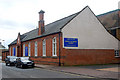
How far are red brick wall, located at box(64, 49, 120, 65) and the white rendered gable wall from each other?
722 mm

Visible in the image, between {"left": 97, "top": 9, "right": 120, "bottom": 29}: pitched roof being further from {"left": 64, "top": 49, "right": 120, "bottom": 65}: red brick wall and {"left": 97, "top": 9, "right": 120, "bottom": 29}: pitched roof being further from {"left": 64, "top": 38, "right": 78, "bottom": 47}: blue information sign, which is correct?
{"left": 64, "top": 38, "right": 78, "bottom": 47}: blue information sign

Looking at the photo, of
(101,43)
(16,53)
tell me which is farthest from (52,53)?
(16,53)

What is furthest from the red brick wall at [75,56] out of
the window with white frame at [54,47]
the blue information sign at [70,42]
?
the blue information sign at [70,42]

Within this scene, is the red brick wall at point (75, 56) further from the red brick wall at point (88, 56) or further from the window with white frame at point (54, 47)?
the window with white frame at point (54, 47)

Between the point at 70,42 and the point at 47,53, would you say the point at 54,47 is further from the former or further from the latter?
the point at 70,42

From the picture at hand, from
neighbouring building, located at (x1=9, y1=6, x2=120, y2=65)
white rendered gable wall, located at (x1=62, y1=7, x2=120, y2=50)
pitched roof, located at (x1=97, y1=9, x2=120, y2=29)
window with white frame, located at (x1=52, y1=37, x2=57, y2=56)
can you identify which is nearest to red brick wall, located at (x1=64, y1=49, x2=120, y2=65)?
neighbouring building, located at (x1=9, y1=6, x2=120, y2=65)

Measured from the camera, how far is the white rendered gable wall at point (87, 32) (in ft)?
77.4

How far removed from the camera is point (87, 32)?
2502 centimetres

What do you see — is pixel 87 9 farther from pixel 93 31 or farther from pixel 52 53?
pixel 52 53

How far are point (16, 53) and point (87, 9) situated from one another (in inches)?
971

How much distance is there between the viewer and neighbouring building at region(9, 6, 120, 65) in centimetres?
2278

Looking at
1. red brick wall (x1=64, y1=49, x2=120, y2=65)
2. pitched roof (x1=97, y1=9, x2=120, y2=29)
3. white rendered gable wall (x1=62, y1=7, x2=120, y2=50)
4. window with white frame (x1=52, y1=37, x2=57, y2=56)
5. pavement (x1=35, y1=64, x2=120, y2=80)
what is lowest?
pavement (x1=35, y1=64, x2=120, y2=80)

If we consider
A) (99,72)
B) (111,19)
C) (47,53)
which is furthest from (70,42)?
(111,19)

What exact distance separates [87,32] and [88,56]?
152 inches
